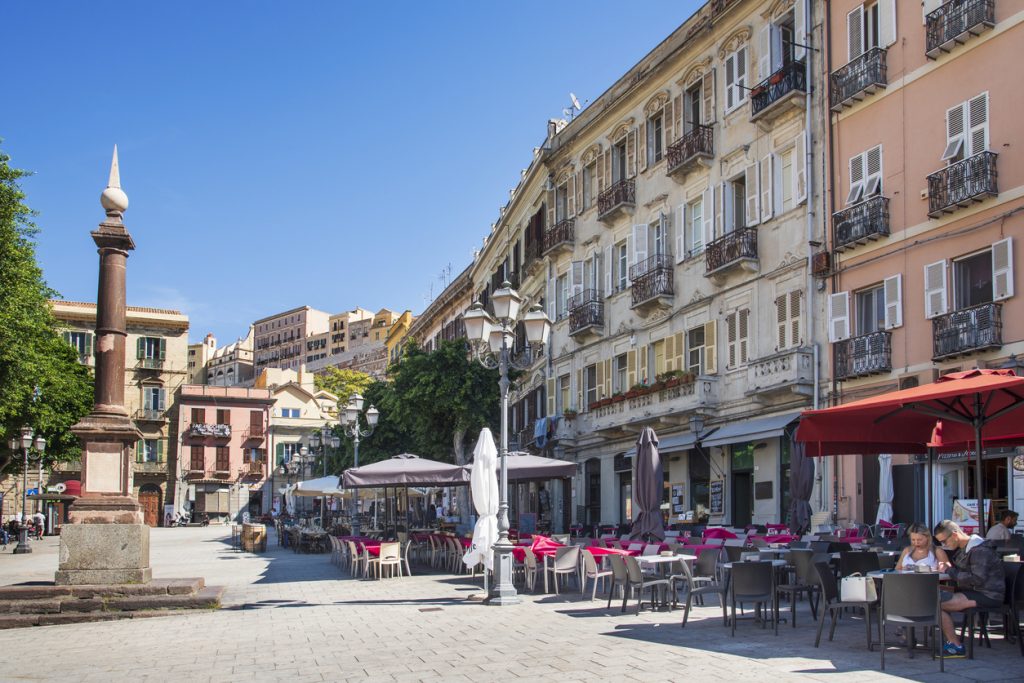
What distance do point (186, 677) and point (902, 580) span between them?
641 centimetres

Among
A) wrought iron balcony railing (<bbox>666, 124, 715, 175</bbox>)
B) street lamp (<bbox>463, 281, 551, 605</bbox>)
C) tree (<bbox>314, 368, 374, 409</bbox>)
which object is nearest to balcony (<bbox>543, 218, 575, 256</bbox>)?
wrought iron balcony railing (<bbox>666, 124, 715, 175</bbox>)

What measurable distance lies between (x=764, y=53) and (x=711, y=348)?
775 centimetres

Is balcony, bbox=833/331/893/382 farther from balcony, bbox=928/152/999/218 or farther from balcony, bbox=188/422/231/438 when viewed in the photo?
balcony, bbox=188/422/231/438

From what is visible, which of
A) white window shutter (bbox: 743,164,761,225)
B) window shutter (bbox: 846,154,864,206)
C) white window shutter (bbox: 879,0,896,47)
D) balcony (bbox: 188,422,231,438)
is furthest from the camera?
balcony (bbox: 188,422,231,438)

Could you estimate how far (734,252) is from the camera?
26.5 m

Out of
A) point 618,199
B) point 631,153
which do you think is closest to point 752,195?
point 618,199

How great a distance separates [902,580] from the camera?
356 inches

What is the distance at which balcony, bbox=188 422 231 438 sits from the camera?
7638cm

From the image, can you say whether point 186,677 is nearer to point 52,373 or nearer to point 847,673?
point 847,673

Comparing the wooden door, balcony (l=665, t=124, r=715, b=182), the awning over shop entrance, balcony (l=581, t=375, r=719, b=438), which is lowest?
the wooden door

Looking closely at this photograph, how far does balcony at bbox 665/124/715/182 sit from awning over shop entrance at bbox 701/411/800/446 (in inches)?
291

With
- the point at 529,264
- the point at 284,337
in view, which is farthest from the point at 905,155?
the point at 284,337

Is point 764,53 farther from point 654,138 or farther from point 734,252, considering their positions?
point 654,138

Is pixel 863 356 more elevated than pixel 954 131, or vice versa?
pixel 954 131
